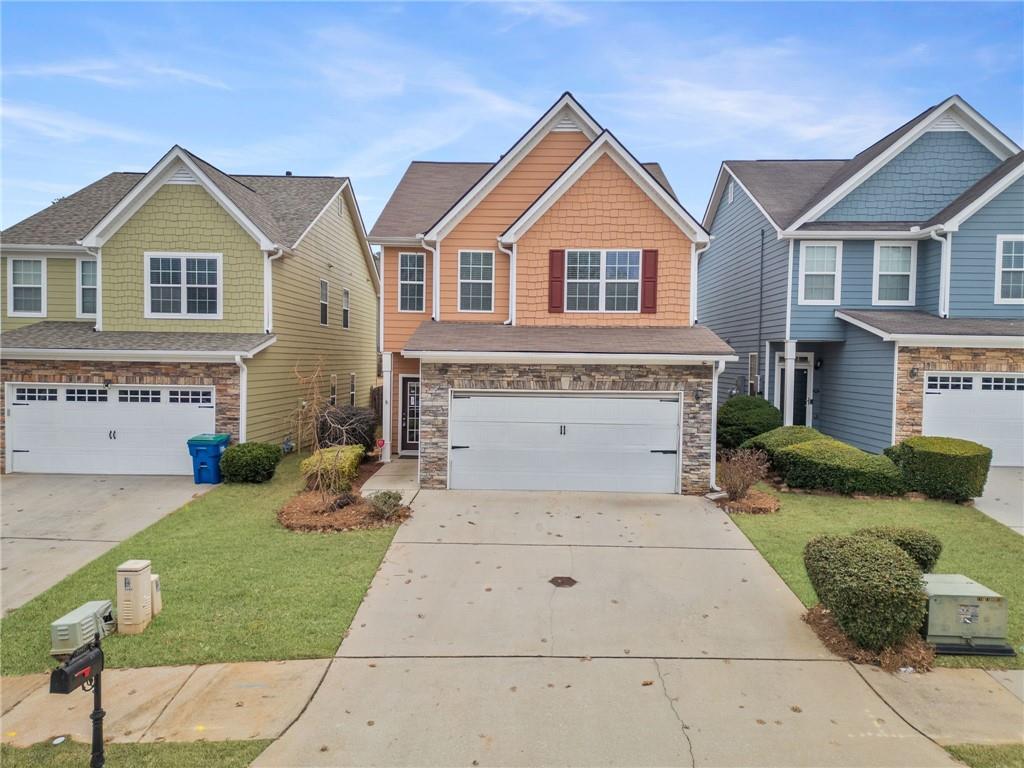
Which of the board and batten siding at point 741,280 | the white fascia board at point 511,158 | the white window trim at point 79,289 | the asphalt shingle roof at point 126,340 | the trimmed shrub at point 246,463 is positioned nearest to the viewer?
the trimmed shrub at point 246,463

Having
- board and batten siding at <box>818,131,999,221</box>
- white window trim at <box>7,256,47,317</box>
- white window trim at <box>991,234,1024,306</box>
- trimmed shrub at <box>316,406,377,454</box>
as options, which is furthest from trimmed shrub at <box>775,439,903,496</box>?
white window trim at <box>7,256,47,317</box>

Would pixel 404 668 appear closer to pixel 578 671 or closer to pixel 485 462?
pixel 578 671

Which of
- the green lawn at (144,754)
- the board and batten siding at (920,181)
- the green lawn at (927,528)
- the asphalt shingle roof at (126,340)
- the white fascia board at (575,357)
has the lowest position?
the green lawn at (144,754)

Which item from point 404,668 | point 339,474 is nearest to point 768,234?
point 339,474

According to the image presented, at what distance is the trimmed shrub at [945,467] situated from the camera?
11141 mm

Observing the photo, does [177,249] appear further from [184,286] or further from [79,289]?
[79,289]

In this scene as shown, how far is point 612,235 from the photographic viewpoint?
13.7 metres

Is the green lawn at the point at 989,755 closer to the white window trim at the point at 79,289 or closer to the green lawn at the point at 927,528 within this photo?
the green lawn at the point at 927,528

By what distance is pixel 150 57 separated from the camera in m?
14.0

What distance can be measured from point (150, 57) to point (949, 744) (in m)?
19.3

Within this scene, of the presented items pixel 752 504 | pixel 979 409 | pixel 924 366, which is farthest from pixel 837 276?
pixel 752 504

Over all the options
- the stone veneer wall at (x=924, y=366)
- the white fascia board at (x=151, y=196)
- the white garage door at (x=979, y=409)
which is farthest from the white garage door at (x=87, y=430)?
the white garage door at (x=979, y=409)

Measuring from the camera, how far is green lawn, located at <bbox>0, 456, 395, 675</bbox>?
19.0 feet

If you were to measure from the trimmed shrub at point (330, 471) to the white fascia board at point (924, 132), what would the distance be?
13.7 metres
